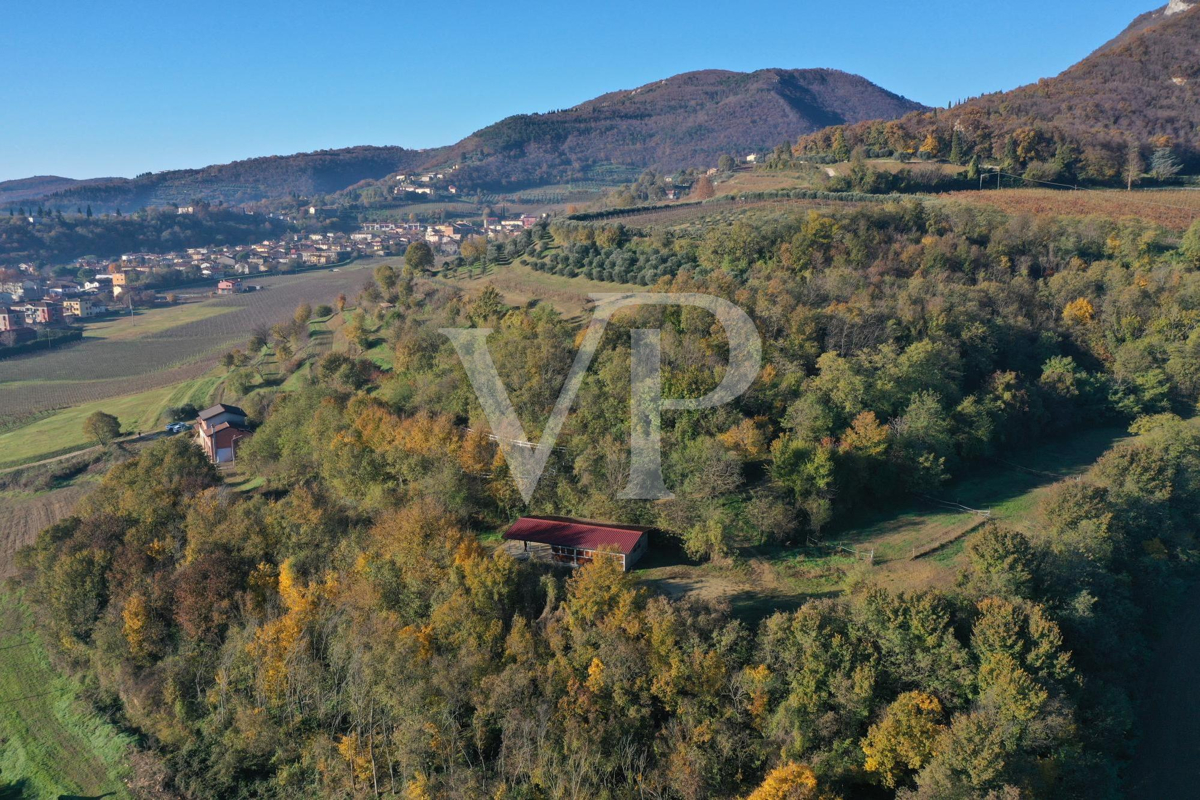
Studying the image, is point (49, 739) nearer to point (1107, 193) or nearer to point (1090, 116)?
point (1107, 193)

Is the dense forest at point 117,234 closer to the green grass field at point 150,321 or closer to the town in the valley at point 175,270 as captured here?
the town in the valley at point 175,270

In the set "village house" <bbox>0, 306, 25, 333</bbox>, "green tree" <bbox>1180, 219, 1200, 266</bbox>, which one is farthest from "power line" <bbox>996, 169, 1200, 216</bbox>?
"village house" <bbox>0, 306, 25, 333</bbox>

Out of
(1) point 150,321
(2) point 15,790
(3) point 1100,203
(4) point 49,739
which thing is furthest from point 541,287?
(1) point 150,321

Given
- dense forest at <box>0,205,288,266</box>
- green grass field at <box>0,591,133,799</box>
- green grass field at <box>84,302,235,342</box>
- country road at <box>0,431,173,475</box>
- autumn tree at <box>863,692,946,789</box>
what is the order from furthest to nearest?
1. dense forest at <box>0,205,288,266</box>
2. green grass field at <box>84,302,235,342</box>
3. country road at <box>0,431,173,475</box>
4. green grass field at <box>0,591,133,799</box>
5. autumn tree at <box>863,692,946,789</box>

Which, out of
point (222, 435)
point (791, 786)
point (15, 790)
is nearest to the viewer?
point (791, 786)
